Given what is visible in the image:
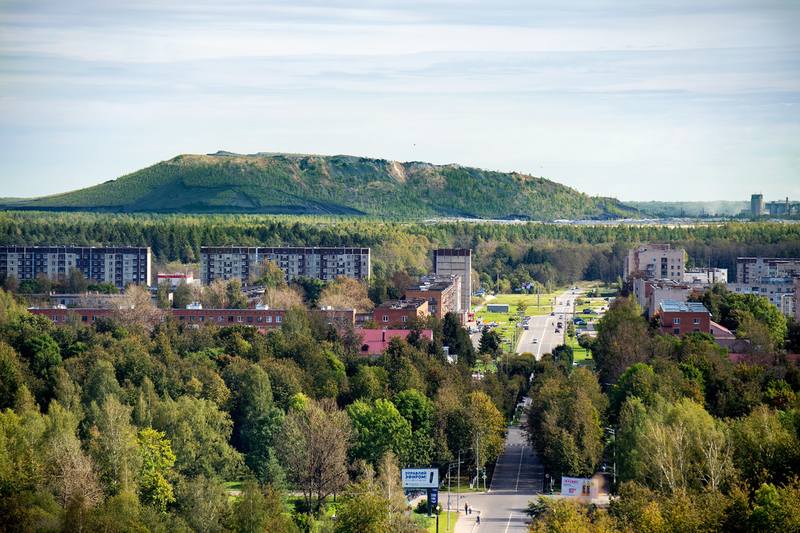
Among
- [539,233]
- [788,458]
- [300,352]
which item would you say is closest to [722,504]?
[788,458]

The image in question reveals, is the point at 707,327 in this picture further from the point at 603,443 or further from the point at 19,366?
the point at 19,366

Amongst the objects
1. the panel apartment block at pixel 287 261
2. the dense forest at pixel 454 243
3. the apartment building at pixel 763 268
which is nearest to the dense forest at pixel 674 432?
the apartment building at pixel 763 268

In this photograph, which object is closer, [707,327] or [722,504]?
[722,504]

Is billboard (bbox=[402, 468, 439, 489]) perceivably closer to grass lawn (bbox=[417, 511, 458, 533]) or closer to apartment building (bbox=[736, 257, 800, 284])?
grass lawn (bbox=[417, 511, 458, 533])

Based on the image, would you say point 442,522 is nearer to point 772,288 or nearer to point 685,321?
point 685,321

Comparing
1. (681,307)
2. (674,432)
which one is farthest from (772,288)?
(674,432)

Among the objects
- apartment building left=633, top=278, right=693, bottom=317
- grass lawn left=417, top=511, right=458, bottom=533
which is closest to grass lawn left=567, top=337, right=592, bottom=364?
apartment building left=633, top=278, right=693, bottom=317

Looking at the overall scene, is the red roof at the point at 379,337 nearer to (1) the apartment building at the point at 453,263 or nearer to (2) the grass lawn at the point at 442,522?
(2) the grass lawn at the point at 442,522
